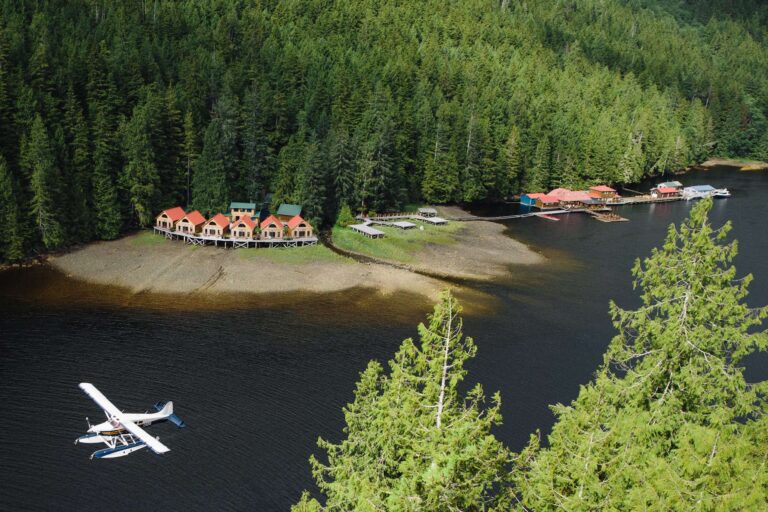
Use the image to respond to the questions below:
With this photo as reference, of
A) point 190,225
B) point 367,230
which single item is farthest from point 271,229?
point 367,230

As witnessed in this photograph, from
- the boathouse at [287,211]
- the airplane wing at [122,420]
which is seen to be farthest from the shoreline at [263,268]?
the airplane wing at [122,420]

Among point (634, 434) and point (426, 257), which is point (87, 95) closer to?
point (426, 257)

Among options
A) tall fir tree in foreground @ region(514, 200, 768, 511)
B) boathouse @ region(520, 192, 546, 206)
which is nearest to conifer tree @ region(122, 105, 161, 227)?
boathouse @ region(520, 192, 546, 206)

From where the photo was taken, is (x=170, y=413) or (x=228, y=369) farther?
(x=228, y=369)

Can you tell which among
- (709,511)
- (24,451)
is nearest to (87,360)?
(24,451)

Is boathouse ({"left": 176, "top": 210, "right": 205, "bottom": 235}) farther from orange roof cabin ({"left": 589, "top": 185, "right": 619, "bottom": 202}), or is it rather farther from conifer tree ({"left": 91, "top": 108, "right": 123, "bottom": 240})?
orange roof cabin ({"left": 589, "top": 185, "right": 619, "bottom": 202})

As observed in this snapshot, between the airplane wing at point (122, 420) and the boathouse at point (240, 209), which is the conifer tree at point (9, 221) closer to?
the boathouse at point (240, 209)

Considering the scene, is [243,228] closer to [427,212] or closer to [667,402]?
[427,212]
